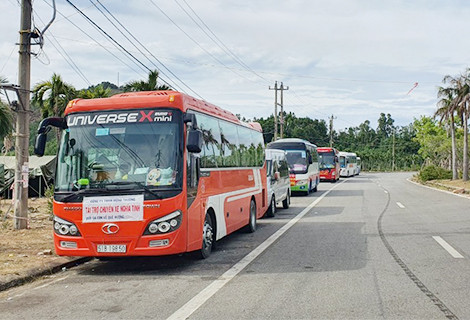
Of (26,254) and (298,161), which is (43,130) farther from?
(298,161)

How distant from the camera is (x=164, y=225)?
8.23 metres

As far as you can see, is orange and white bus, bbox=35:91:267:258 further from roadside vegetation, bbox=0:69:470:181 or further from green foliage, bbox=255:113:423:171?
green foliage, bbox=255:113:423:171

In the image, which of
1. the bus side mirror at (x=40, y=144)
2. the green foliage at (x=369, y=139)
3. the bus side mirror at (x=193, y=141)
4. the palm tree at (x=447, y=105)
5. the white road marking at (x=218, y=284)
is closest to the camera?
the white road marking at (x=218, y=284)

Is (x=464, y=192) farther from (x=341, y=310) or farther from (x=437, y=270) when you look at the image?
(x=341, y=310)

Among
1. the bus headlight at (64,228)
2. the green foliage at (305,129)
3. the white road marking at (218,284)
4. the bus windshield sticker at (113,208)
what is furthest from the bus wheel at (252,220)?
the green foliage at (305,129)

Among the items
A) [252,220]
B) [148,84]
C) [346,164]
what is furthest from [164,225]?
[346,164]

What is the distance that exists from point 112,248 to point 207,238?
81.9 inches

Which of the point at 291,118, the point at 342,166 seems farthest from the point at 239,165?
the point at 291,118

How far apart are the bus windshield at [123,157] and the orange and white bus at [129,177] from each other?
0.02 meters

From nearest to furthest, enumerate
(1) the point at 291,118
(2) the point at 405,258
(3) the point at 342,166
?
(2) the point at 405,258 < (3) the point at 342,166 < (1) the point at 291,118

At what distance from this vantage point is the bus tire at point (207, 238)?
9518 millimetres

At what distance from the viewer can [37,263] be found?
9164mm

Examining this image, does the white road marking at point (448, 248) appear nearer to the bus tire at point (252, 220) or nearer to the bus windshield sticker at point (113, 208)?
the bus tire at point (252, 220)

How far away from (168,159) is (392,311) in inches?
163
